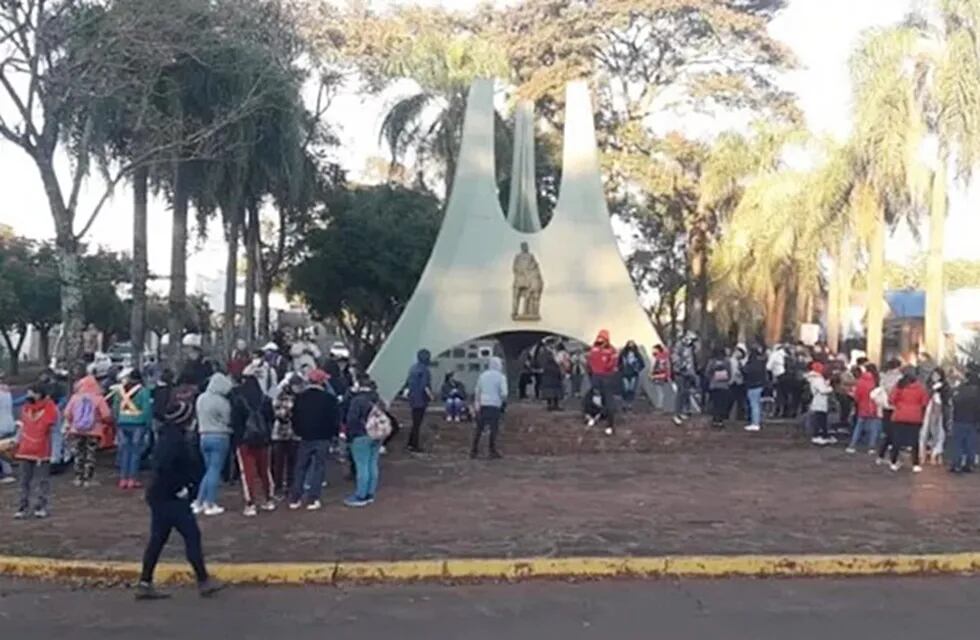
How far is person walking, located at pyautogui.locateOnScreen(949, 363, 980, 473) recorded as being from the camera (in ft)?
53.7

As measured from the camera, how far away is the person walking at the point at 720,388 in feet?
68.2

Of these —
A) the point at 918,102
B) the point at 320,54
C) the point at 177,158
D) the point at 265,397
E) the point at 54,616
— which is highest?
the point at 320,54

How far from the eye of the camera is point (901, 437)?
16562mm

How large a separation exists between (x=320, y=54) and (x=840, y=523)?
28920 millimetres

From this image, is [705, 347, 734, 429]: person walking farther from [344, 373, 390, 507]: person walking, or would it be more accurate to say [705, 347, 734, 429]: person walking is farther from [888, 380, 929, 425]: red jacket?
[344, 373, 390, 507]: person walking

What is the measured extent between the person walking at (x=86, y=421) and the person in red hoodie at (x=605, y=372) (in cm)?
827

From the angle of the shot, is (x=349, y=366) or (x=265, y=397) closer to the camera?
(x=265, y=397)

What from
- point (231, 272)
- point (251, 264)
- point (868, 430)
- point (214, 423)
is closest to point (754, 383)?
point (868, 430)

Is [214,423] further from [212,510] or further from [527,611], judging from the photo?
[527,611]

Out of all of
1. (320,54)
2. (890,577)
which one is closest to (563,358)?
(320,54)

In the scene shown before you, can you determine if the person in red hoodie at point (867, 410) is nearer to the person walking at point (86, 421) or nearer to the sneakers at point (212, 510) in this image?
the sneakers at point (212, 510)

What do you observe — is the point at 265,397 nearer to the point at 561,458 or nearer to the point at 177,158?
the point at 561,458

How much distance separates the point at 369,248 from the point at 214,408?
29.1m

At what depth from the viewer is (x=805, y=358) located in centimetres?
2414
